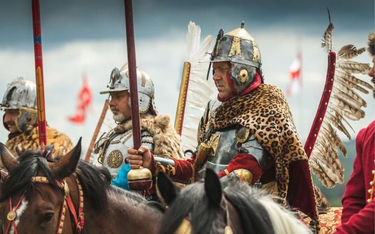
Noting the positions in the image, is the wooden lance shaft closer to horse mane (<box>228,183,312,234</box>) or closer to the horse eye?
the horse eye

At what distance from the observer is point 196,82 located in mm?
9023

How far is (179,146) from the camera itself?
7.81 metres

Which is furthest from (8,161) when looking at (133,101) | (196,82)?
(196,82)

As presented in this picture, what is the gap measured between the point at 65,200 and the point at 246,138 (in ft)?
4.80

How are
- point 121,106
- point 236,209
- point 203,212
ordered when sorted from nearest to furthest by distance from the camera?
point 203,212
point 236,209
point 121,106

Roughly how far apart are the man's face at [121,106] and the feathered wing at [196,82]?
117 cm

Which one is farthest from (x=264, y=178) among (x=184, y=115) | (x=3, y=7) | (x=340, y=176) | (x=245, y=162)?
(x=3, y=7)

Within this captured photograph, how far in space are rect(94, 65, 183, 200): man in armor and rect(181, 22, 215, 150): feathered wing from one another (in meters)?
0.75

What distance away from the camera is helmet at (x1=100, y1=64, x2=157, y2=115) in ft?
26.7

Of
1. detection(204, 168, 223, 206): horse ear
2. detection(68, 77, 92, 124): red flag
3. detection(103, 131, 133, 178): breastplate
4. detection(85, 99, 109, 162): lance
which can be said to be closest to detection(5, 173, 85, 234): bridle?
detection(204, 168, 223, 206): horse ear

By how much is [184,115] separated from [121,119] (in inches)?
51.5

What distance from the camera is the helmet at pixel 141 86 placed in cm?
814

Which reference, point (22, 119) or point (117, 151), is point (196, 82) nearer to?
point (117, 151)

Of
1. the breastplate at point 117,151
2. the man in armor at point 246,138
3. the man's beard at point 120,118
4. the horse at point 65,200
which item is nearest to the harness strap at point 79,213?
the horse at point 65,200
